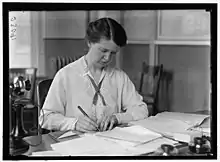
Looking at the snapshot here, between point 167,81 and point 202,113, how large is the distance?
169 mm

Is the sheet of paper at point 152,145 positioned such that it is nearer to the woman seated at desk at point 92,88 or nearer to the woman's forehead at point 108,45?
the woman seated at desk at point 92,88

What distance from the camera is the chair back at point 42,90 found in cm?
135

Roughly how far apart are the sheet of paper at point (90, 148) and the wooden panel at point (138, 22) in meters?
0.37

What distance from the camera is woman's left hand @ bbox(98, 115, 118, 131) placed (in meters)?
1.36

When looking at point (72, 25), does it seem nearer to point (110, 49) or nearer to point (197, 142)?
point (110, 49)

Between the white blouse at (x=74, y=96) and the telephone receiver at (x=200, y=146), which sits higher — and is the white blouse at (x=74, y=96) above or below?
above

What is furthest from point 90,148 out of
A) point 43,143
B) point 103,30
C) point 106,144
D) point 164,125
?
point 103,30

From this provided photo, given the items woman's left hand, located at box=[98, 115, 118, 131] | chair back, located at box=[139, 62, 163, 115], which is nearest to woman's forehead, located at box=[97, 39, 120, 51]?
chair back, located at box=[139, 62, 163, 115]

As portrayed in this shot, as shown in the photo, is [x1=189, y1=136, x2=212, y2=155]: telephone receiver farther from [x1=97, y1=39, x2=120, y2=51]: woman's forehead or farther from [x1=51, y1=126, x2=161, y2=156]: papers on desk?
[x1=97, y1=39, x2=120, y2=51]: woman's forehead

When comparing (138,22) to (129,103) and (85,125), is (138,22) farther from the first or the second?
(85,125)

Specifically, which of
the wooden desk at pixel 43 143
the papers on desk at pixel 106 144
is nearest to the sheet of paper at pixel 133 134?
the papers on desk at pixel 106 144

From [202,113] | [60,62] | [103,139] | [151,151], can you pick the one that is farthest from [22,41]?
[202,113]

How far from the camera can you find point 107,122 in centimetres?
137

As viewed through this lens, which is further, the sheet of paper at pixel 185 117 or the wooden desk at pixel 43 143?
the sheet of paper at pixel 185 117
